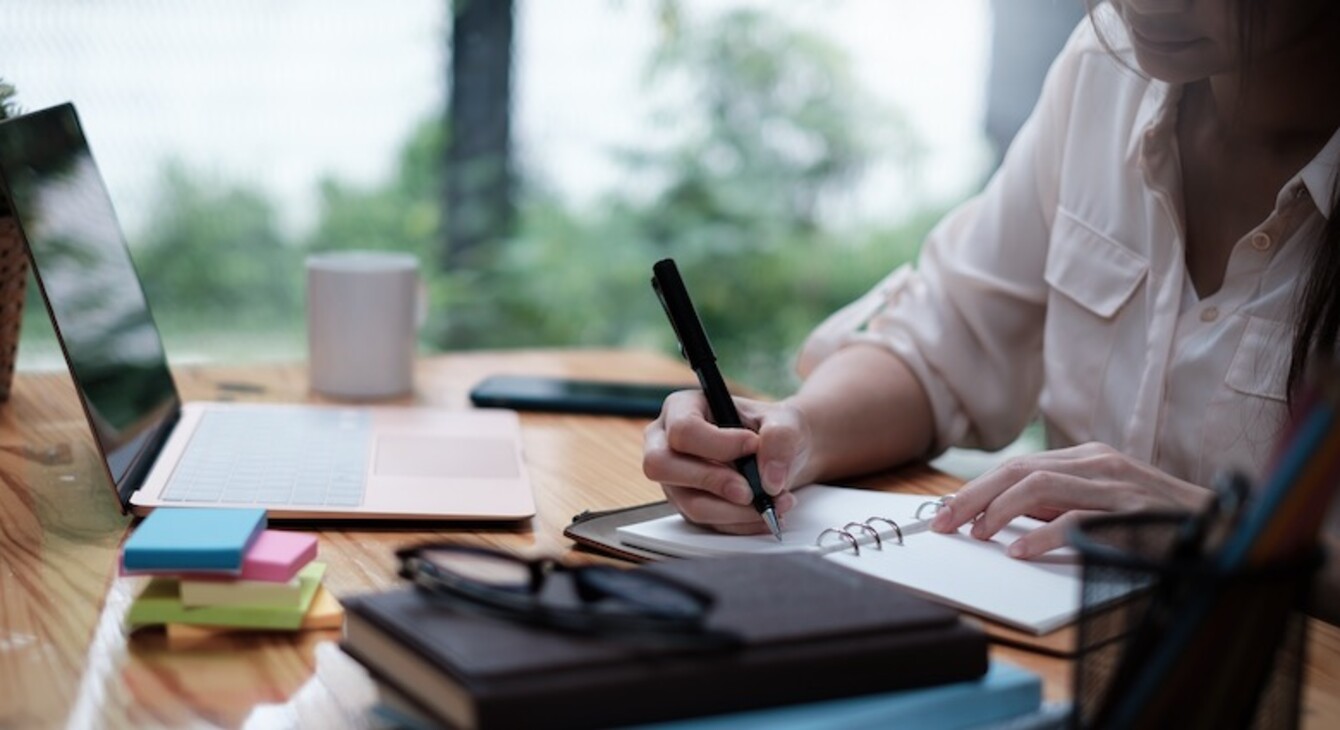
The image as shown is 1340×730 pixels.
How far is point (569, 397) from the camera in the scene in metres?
1.35

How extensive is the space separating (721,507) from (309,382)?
0.62 m

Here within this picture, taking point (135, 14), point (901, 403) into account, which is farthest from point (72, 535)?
point (135, 14)

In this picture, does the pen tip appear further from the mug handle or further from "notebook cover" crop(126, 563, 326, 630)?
the mug handle

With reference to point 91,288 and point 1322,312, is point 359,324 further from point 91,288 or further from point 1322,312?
point 1322,312

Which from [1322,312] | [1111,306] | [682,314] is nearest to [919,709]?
[682,314]

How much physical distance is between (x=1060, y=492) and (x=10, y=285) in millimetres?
852

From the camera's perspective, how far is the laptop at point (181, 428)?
3.13 ft

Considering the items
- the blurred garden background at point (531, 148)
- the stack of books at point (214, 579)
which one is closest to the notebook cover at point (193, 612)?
the stack of books at point (214, 579)

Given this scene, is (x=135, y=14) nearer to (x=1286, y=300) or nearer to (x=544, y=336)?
(x=544, y=336)

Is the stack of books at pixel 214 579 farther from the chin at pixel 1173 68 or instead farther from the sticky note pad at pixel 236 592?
the chin at pixel 1173 68

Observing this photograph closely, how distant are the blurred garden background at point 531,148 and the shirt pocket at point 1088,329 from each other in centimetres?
136

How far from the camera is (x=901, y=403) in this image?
1.22 metres

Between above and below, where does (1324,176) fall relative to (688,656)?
above

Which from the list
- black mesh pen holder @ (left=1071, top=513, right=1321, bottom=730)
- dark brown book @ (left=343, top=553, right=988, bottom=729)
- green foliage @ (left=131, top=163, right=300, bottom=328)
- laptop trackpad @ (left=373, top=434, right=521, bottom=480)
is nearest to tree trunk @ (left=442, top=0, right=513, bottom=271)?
green foliage @ (left=131, top=163, right=300, bottom=328)
